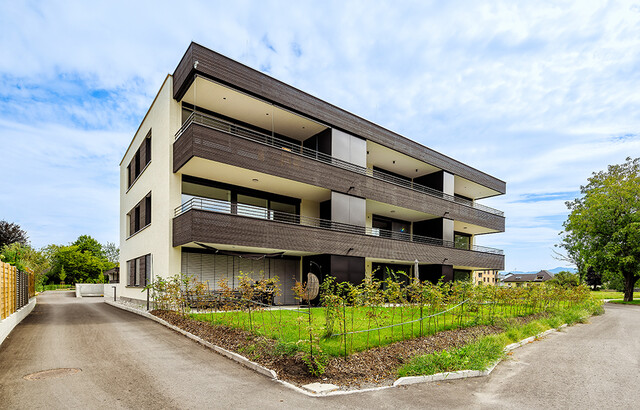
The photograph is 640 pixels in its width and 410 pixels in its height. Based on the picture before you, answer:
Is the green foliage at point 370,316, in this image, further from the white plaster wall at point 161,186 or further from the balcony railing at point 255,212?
the balcony railing at point 255,212

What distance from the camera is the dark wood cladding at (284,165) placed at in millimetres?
15969

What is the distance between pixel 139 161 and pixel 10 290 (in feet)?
42.3

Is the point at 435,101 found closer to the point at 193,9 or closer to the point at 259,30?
the point at 259,30

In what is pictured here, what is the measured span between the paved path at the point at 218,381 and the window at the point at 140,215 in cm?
1072

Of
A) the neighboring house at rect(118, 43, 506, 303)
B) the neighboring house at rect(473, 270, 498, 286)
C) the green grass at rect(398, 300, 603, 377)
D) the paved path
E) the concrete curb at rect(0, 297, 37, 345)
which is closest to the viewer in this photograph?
the paved path

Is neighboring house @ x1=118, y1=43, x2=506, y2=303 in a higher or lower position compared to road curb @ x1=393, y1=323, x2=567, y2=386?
higher

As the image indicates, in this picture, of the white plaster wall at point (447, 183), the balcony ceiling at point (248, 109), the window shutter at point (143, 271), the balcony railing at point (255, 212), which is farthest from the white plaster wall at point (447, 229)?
the window shutter at point (143, 271)

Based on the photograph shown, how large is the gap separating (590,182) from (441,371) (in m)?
37.9

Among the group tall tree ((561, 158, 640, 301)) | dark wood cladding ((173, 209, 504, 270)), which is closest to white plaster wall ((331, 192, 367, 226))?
dark wood cladding ((173, 209, 504, 270))

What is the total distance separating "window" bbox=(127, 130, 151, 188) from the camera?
21.9 meters

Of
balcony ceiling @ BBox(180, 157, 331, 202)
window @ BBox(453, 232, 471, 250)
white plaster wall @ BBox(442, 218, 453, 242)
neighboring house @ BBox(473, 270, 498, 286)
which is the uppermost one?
balcony ceiling @ BBox(180, 157, 331, 202)

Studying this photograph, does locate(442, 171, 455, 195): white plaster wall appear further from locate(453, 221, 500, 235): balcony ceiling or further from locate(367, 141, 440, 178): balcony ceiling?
locate(453, 221, 500, 235): balcony ceiling

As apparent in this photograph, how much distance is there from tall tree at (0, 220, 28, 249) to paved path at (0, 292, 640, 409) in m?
34.6

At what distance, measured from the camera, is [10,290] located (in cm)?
1234
